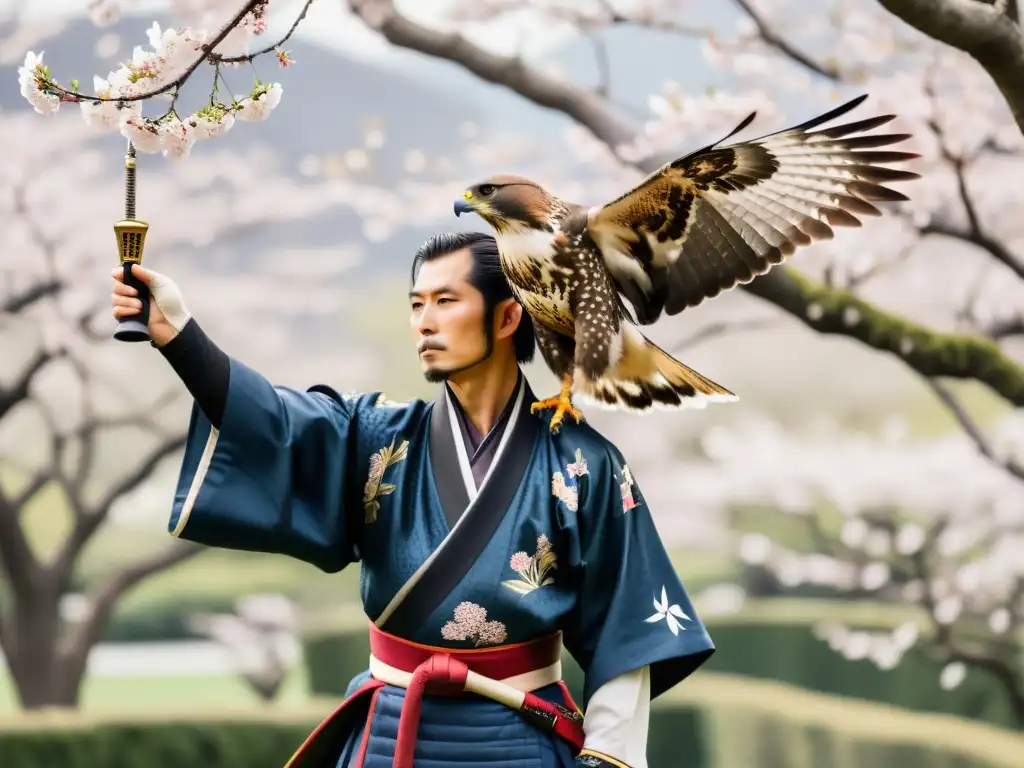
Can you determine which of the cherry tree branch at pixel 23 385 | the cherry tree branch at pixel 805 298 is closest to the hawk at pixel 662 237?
the cherry tree branch at pixel 805 298

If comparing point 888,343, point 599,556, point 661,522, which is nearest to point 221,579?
point 661,522

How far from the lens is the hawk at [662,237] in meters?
1.59

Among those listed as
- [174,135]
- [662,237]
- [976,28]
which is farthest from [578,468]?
[976,28]

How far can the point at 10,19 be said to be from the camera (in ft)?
14.8

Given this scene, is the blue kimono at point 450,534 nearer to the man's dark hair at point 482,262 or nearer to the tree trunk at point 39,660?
the man's dark hair at point 482,262

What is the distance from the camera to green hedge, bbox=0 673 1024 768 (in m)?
3.76

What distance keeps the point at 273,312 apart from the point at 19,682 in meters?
1.80

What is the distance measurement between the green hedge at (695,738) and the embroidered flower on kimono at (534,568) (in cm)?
245

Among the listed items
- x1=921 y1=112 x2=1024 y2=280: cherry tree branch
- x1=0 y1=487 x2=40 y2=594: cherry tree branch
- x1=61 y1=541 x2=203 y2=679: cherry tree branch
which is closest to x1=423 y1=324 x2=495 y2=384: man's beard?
x1=921 y1=112 x2=1024 y2=280: cherry tree branch

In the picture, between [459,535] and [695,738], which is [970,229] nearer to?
[695,738]

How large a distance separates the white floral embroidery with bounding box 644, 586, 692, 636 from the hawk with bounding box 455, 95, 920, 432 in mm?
302

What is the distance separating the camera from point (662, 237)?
5.54ft

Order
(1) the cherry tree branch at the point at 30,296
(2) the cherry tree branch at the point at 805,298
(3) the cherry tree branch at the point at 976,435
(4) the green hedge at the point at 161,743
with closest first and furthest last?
1. (2) the cherry tree branch at the point at 805,298
2. (4) the green hedge at the point at 161,743
3. (3) the cherry tree branch at the point at 976,435
4. (1) the cherry tree branch at the point at 30,296

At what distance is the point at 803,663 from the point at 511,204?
3.14 m
